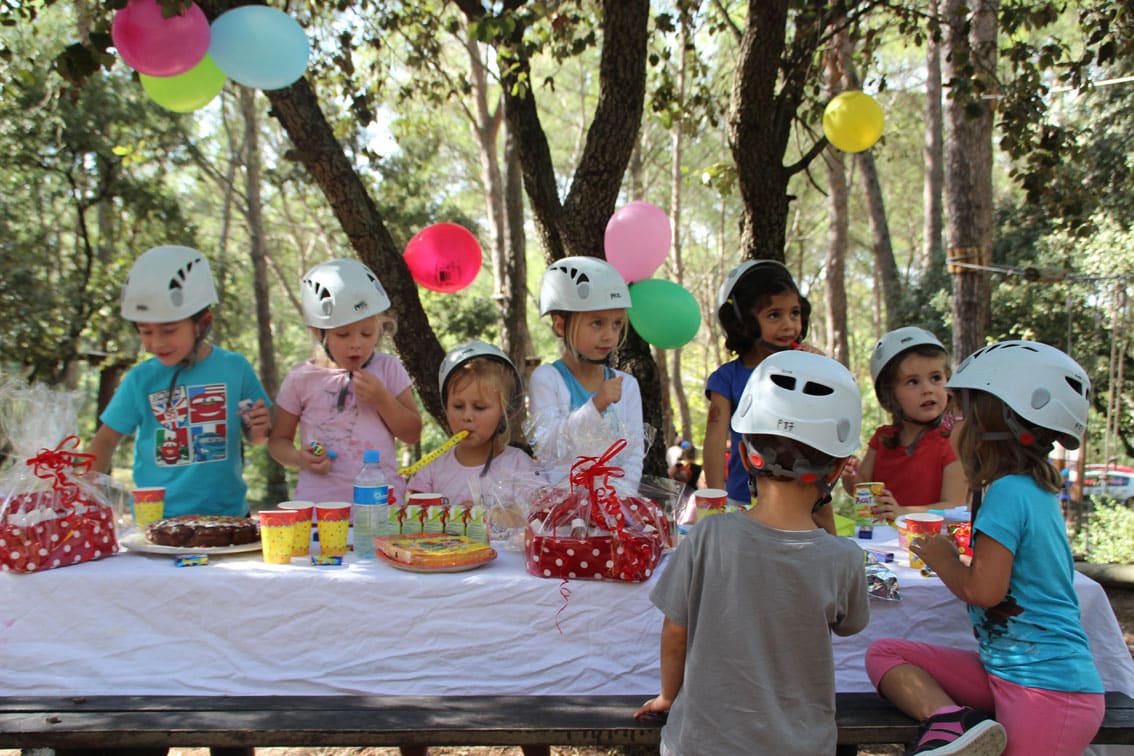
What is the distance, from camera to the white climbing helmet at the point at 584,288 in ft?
11.5

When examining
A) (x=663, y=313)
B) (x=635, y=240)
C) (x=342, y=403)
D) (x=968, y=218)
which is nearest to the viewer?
(x=342, y=403)

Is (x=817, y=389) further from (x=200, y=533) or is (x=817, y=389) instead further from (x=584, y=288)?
(x=200, y=533)

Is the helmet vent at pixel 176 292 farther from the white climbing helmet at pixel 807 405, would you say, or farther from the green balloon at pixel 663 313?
the green balloon at pixel 663 313

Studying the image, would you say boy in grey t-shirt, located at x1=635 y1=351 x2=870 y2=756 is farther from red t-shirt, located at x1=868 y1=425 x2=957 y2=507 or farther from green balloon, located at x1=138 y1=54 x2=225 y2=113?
green balloon, located at x1=138 y1=54 x2=225 y2=113

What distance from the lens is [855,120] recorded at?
5.55 metres

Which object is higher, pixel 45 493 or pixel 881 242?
pixel 881 242

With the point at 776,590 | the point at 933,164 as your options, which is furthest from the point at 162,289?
the point at 933,164

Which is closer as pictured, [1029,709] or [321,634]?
[1029,709]

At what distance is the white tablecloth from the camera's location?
268 cm

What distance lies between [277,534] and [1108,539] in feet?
30.2

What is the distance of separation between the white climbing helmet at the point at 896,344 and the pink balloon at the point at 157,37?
366 centimetres

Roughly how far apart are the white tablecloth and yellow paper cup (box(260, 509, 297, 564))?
11 centimetres

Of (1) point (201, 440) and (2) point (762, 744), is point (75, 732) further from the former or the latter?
(2) point (762, 744)

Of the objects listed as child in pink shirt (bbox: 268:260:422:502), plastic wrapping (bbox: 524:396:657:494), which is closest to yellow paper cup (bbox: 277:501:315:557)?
child in pink shirt (bbox: 268:260:422:502)
